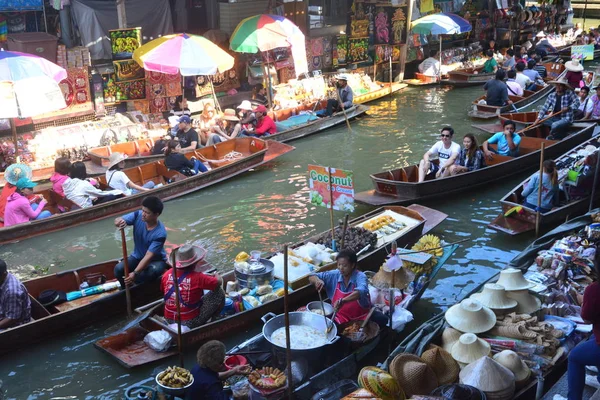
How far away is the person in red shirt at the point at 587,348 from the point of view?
4648 mm

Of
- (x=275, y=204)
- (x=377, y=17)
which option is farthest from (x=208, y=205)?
(x=377, y=17)

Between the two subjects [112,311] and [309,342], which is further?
[112,311]

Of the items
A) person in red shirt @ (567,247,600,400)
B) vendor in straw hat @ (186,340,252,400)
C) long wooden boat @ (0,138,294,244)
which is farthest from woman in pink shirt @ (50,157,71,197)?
person in red shirt @ (567,247,600,400)

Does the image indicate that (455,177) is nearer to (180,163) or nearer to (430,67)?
(180,163)

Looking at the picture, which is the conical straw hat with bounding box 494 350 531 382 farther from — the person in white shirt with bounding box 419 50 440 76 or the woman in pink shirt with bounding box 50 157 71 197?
the person in white shirt with bounding box 419 50 440 76

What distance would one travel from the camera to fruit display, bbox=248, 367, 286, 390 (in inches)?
228

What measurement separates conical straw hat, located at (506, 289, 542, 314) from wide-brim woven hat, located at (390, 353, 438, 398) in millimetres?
1542

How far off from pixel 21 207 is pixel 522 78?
14.6m

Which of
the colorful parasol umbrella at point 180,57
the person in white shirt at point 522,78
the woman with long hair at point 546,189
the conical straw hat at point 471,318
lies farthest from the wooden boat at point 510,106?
the conical straw hat at point 471,318

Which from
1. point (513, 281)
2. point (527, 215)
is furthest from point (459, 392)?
point (527, 215)

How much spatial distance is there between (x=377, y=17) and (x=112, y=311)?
15795mm

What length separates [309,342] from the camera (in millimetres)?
6379

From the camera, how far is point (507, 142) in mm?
12547

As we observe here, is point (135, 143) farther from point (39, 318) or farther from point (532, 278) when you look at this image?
point (532, 278)
